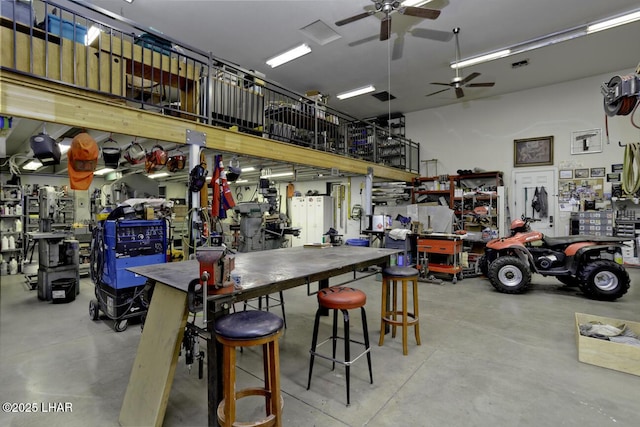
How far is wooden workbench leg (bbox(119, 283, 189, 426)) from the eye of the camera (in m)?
1.88

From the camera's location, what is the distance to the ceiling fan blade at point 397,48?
6.45 metres

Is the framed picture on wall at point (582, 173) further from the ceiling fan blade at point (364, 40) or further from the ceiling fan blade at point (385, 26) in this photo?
the ceiling fan blade at point (385, 26)

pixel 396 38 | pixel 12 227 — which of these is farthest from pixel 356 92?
pixel 12 227

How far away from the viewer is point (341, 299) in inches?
93.8

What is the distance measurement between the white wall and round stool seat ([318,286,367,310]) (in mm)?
8428

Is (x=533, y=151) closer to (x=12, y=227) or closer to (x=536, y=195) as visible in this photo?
(x=536, y=195)

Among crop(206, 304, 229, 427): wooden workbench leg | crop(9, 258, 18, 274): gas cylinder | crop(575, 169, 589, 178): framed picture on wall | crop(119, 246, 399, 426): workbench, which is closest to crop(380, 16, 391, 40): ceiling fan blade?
crop(119, 246, 399, 426): workbench

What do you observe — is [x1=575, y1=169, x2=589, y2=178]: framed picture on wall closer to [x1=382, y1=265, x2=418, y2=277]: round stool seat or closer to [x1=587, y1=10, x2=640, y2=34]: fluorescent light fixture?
[x1=587, y1=10, x2=640, y2=34]: fluorescent light fixture

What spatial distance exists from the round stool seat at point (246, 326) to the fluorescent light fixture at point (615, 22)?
750cm

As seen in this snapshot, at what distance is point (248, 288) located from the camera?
1.86 m

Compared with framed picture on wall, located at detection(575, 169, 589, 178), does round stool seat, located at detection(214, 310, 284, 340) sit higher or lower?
lower

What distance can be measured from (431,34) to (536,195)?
→ 5.35 m

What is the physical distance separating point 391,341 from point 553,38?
6882 millimetres

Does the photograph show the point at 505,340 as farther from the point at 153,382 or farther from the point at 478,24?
the point at 478,24
